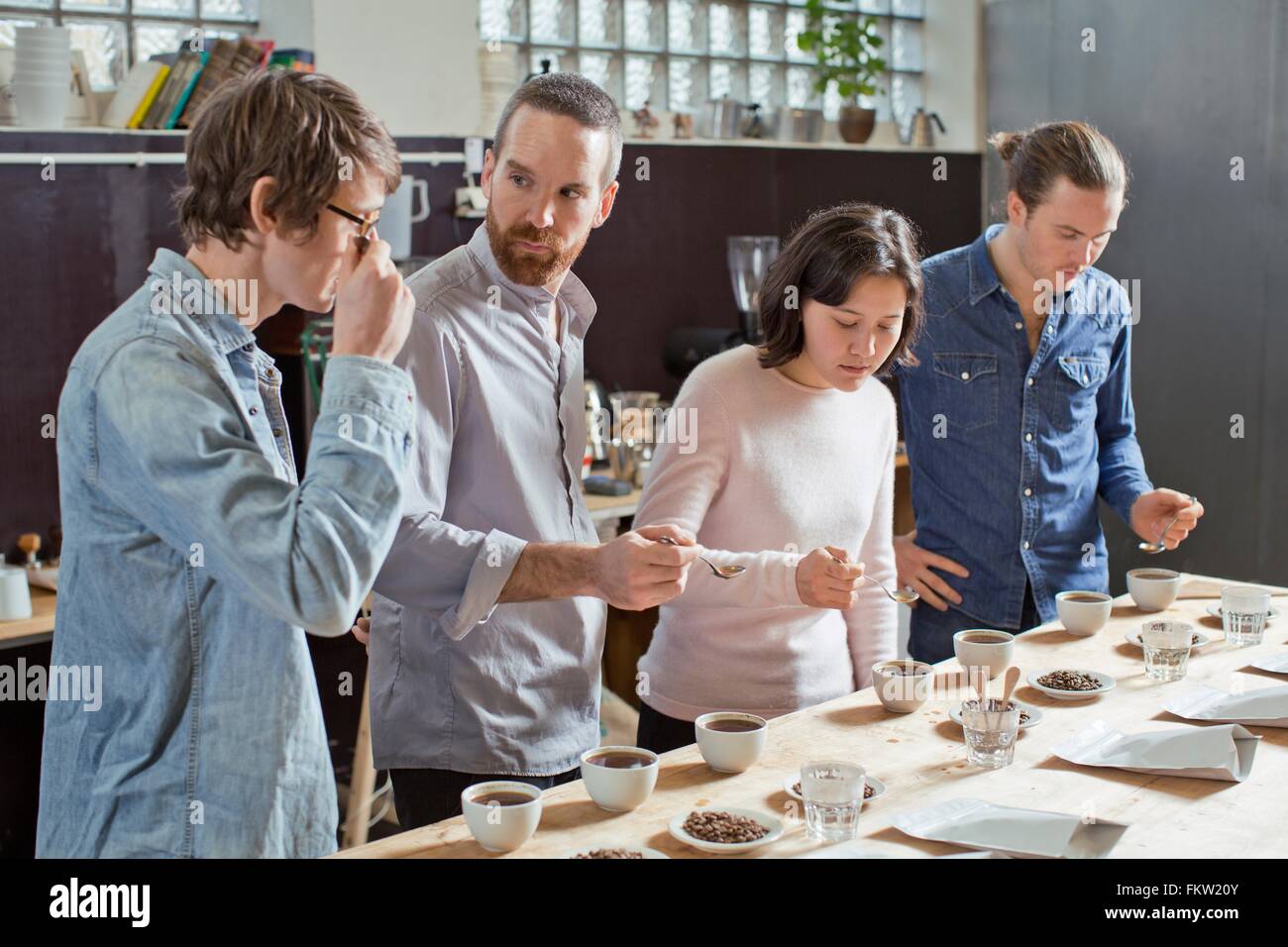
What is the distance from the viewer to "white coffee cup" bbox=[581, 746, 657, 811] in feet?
5.28

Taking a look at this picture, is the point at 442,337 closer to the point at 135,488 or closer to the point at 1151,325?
the point at 135,488

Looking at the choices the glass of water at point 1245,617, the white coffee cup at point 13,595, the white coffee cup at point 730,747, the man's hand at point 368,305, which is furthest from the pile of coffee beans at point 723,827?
the white coffee cup at point 13,595

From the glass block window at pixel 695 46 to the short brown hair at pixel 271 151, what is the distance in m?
3.06

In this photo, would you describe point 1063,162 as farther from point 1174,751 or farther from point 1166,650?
point 1174,751

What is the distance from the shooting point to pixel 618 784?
1611 mm

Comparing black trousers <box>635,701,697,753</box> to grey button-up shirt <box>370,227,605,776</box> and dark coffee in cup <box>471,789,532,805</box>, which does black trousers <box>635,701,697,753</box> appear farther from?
dark coffee in cup <box>471,789,532,805</box>

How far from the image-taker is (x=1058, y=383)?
2.81m

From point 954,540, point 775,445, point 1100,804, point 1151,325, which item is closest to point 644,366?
point 1151,325

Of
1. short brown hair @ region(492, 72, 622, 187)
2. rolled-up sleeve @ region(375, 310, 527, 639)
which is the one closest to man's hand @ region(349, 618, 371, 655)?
rolled-up sleeve @ region(375, 310, 527, 639)

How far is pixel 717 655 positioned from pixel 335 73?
244cm

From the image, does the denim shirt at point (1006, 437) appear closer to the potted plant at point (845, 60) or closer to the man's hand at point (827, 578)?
the man's hand at point (827, 578)

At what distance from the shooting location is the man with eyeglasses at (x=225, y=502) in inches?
53.4

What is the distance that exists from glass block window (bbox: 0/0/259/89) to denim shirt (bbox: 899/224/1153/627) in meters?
2.29

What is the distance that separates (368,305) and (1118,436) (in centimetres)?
201
